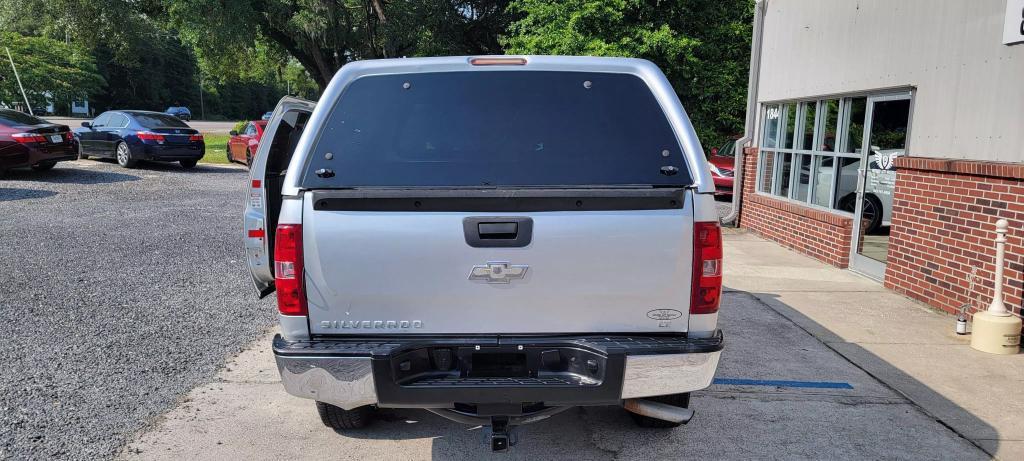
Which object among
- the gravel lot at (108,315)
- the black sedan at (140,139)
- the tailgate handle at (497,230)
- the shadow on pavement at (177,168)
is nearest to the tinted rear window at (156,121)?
the black sedan at (140,139)

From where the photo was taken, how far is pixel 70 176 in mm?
16484

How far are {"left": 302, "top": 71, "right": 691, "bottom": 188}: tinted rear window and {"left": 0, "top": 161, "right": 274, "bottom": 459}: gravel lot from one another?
79.2 inches

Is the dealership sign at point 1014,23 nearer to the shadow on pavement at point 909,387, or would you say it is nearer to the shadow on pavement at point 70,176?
the shadow on pavement at point 909,387

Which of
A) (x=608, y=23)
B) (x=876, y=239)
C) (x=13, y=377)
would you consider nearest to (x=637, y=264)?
(x=13, y=377)

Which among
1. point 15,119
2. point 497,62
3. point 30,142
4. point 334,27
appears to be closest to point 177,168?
point 15,119

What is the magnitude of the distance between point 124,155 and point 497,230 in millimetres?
18689

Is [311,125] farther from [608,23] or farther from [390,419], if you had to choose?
[608,23]

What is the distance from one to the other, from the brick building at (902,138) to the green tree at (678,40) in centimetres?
766

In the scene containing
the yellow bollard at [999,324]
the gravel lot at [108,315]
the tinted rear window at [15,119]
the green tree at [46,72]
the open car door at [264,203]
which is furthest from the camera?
the green tree at [46,72]

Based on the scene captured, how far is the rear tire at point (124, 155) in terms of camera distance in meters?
18.5

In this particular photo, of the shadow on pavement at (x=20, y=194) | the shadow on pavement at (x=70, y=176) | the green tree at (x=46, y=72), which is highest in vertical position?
the green tree at (x=46, y=72)

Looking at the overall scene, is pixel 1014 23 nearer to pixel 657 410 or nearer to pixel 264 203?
pixel 657 410

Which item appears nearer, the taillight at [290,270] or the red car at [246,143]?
the taillight at [290,270]

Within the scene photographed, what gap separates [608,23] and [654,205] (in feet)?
53.4
